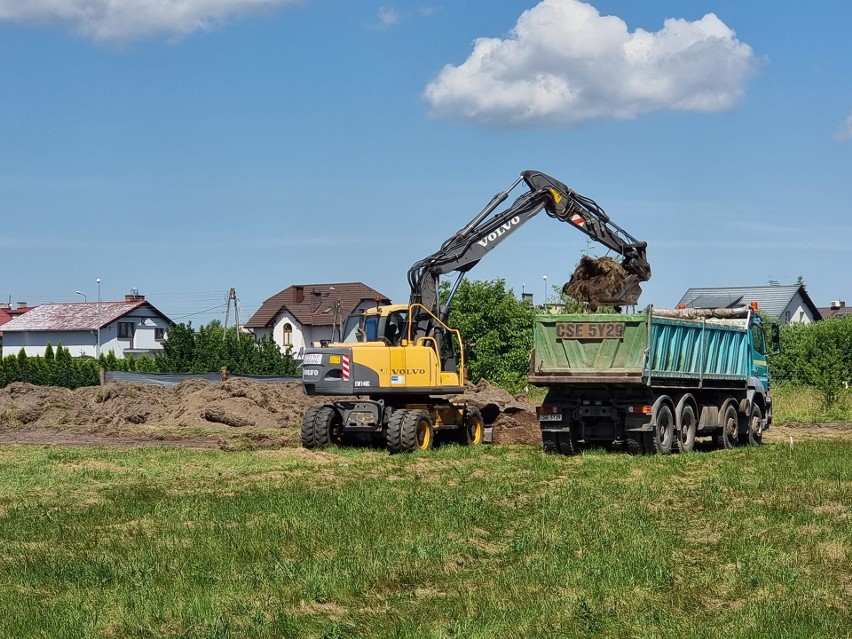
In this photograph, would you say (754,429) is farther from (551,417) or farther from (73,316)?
(73,316)

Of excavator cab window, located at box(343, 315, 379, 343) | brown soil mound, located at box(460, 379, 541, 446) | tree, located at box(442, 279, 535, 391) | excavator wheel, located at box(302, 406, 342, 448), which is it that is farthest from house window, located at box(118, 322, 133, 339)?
excavator wheel, located at box(302, 406, 342, 448)

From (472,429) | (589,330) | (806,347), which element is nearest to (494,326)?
(806,347)

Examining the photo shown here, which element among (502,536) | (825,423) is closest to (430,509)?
(502,536)

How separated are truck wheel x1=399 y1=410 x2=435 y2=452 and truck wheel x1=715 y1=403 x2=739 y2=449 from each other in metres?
6.39

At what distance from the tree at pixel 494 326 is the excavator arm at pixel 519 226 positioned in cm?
3761

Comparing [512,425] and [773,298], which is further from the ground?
[773,298]

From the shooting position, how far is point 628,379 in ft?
72.2

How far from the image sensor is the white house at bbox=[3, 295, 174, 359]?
3809 inches

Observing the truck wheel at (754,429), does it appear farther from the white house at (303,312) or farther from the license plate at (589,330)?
the white house at (303,312)

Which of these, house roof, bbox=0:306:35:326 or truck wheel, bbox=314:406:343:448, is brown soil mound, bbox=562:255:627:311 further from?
house roof, bbox=0:306:35:326

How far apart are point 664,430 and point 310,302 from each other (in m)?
78.2

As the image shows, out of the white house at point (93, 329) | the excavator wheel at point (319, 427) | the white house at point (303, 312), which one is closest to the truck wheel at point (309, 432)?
the excavator wheel at point (319, 427)

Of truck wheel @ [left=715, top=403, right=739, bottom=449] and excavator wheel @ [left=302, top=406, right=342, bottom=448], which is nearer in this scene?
excavator wheel @ [left=302, top=406, right=342, bottom=448]

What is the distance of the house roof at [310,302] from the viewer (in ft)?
317
